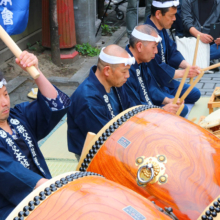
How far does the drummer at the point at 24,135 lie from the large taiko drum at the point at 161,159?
0.76ft

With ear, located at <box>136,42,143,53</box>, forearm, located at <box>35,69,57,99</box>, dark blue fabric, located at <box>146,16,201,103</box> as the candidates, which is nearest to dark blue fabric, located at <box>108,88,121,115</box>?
ear, located at <box>136,42,143,53</box>

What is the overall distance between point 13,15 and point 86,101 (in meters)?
1.64

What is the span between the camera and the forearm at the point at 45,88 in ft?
5.33

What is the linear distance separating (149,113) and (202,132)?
27 cm

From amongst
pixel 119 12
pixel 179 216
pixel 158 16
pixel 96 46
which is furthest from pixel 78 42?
pixel 179 216

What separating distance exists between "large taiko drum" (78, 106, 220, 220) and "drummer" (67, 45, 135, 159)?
19.5 inches

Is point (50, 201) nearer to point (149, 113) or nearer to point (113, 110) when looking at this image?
point (149, 113)

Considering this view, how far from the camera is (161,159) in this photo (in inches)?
61.9

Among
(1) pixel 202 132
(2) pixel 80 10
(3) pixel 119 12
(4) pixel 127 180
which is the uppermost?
(1) pixel 202 132

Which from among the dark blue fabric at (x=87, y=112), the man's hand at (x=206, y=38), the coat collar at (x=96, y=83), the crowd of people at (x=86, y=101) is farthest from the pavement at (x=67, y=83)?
the coat collar at (x=96, y=83)

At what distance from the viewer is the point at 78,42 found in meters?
5.32

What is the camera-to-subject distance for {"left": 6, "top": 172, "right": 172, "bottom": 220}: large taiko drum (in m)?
1.09

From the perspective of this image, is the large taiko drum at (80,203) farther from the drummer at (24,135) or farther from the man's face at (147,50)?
the man's face at (147,50)

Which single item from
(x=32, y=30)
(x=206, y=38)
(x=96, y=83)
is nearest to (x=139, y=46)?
(x=96, y=83)
